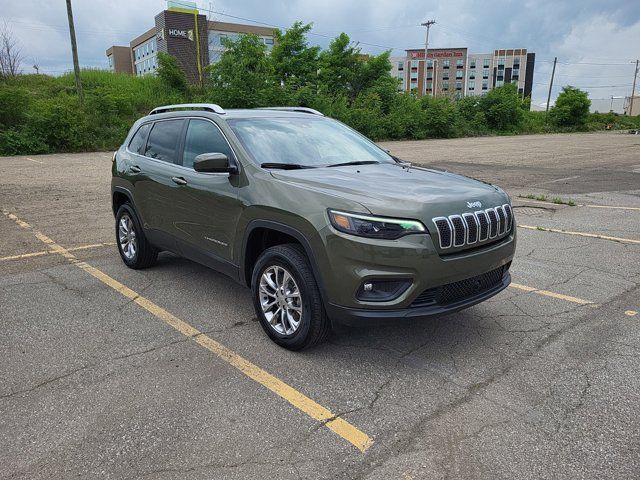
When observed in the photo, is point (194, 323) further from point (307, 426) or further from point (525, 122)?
point (525, 122)

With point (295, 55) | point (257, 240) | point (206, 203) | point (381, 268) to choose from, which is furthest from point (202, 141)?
point (295, 55)

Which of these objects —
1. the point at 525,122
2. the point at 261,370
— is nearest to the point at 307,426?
the point at 261,370

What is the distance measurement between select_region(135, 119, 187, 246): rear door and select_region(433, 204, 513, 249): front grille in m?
2.60

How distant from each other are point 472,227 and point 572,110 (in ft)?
194

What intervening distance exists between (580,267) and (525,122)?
47582mm

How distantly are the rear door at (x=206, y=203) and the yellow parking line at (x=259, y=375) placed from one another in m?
0.61

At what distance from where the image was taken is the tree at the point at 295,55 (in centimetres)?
4038

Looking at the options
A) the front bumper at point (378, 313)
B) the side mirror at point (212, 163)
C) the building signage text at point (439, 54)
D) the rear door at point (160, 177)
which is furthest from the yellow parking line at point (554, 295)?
the building signage text at point (439, 54)

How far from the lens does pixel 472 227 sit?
3.42m

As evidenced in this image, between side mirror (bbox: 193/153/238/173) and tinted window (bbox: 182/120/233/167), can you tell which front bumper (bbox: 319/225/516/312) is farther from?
tinted window (bbox: 182/120/233/167)

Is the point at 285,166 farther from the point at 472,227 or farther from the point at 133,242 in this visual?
the point at 133,242

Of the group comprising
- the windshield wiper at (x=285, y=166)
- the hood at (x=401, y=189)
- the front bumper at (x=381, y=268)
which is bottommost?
the front bumper at (x=381, y=268)

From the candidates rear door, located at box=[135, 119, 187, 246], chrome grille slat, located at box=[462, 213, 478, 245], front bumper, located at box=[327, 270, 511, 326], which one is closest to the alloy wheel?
front bumper, located at box=[327, 270, 511, 326]

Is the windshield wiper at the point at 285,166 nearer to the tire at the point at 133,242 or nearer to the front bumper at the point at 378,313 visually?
the front bumper at the point at 378,313
